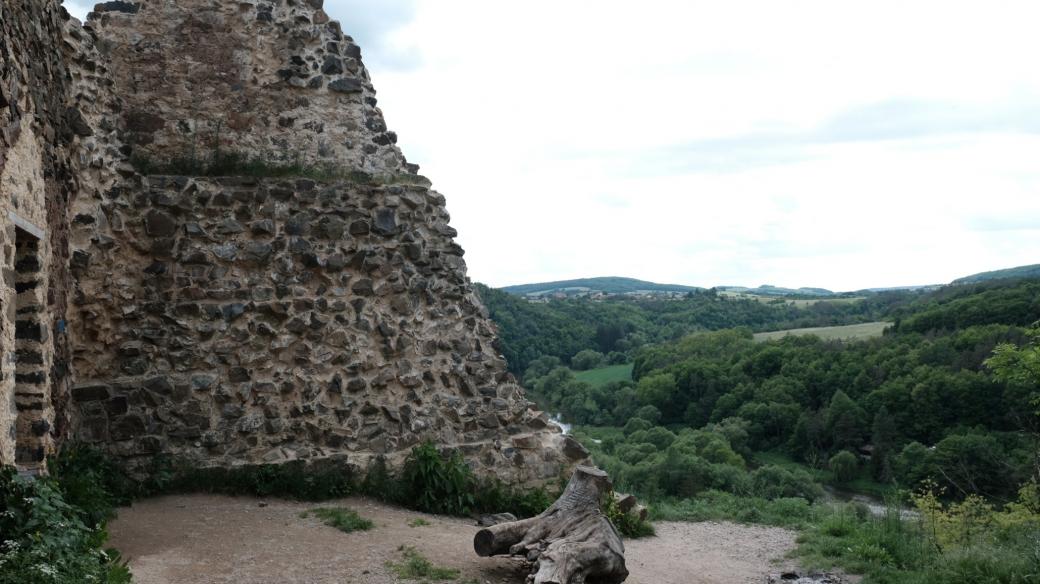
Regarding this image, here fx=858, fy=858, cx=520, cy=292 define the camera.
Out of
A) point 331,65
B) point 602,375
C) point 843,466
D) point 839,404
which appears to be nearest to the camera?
point 331,65

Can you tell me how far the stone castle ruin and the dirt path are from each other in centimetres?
77

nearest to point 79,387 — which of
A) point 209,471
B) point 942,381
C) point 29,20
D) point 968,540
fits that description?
point 209,471

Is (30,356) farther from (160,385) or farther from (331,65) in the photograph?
(331,65)

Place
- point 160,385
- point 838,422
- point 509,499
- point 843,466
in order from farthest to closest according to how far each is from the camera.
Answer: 1. point 838,422
2. point 843,466
3. point 509,499
4. point 160,385

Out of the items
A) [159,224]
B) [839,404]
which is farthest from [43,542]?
[839,404]

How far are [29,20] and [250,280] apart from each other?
9.92 ft

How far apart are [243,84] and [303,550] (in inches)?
200

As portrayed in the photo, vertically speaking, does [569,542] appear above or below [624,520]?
above

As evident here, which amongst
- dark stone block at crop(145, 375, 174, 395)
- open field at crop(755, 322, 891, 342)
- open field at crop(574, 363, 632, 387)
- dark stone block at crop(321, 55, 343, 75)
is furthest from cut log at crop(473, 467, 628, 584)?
open field at crop(755, 322, 891, 342)

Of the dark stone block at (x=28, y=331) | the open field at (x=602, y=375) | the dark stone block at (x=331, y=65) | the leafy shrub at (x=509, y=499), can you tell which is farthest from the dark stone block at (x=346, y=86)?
the open field at (x=602, y=375)

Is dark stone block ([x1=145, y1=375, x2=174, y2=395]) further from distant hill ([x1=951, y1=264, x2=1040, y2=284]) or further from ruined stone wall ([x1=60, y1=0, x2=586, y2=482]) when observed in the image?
distant hill ([x1=951, y1=264, x2=1040, y2=284])

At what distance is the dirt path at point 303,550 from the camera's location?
6.20 m

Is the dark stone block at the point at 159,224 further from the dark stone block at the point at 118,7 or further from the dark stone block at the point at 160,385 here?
the dark stone block at the point at 118,7

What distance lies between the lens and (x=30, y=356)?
6.88 meters
